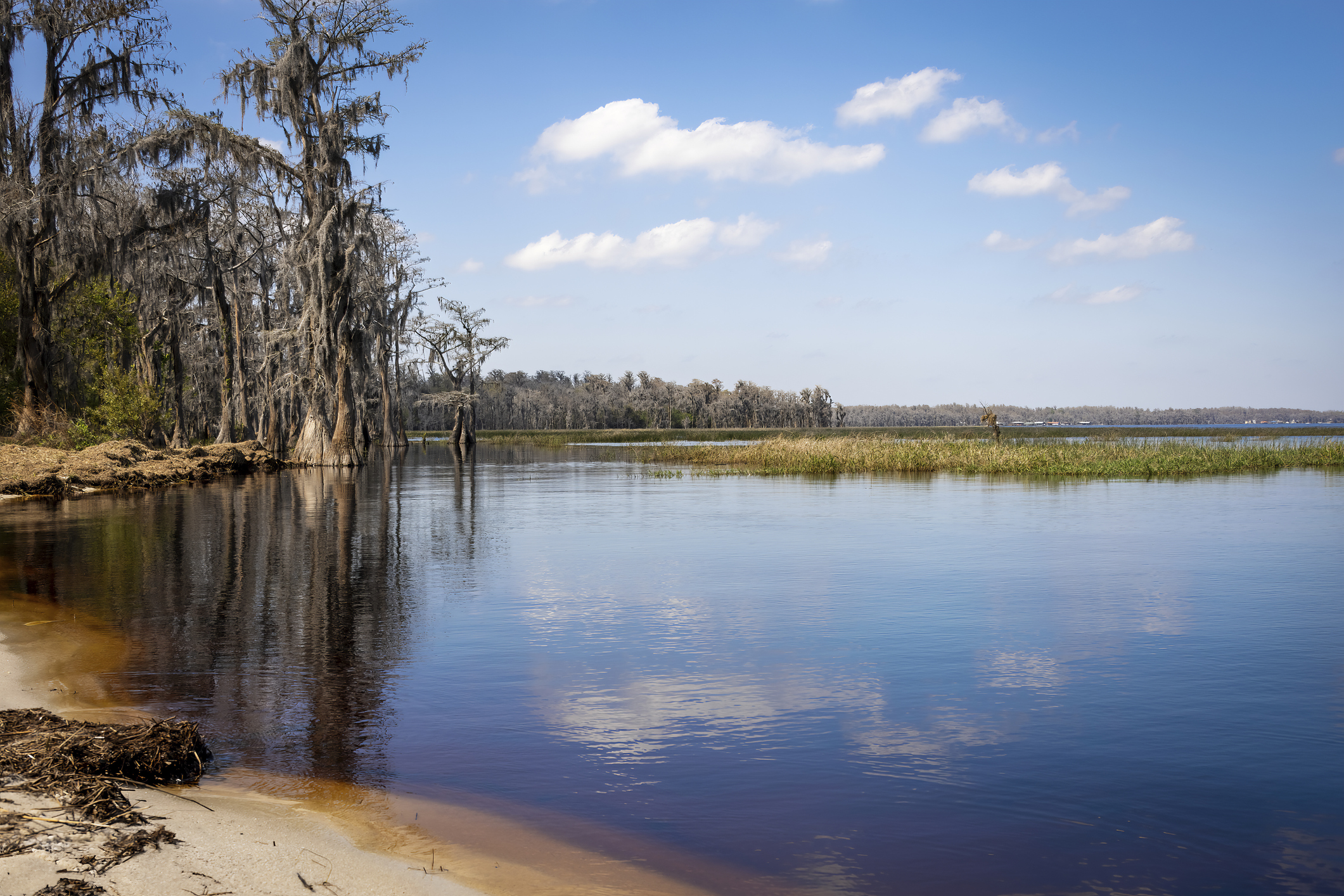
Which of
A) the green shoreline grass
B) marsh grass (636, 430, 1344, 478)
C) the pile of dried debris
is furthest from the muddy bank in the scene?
the green shoreline grass

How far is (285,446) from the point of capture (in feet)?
196

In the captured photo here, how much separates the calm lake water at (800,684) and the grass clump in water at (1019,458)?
22.7 meters

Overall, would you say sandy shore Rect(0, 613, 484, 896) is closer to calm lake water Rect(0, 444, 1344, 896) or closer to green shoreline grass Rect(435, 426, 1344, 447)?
calm lake water Rect(0, 444, 1344, 896)

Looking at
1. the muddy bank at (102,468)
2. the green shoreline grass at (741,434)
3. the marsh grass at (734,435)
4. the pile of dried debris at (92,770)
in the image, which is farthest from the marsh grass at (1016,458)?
the green shoreline grass at (741,434)

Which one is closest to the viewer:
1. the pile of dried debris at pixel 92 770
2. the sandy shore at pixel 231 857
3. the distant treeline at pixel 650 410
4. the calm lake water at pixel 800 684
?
the sandy shore at pixel 231 857

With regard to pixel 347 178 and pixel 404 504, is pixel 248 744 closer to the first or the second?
pixel 404 504

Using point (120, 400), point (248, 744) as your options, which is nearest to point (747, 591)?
point (248, 744)

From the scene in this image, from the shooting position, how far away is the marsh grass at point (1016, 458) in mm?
43000

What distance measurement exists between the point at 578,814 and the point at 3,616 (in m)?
9.35

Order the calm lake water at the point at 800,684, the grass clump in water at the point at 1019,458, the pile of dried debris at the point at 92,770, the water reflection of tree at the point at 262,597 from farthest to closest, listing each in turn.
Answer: the grass clump in water at the point at 1019,458 → the water reflection of tree at the point at 262,597 → the calm lake water at the point at 800,684 → the pile of dried debris at the point at 92,770

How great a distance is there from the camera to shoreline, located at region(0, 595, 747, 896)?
4711 millimetres

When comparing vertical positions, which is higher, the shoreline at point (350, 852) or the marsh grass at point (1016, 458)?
the marsh grass at point (1016, 458)

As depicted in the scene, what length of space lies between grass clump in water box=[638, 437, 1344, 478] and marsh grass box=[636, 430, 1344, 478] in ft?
0.12

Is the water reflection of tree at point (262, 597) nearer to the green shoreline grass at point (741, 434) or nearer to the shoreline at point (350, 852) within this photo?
the shoreline at point (350, 852)
